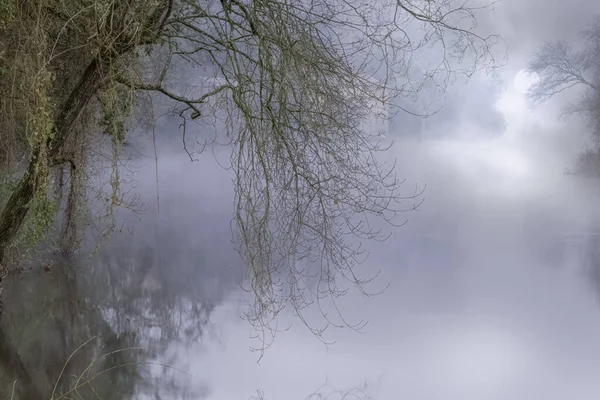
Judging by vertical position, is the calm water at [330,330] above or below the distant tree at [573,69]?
below

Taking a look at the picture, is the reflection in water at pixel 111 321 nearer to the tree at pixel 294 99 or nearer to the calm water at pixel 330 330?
the calm water at pixel 330 330

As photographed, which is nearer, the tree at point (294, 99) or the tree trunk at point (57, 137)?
the tree at point (294, 99)

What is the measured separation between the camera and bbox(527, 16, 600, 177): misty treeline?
13859 mm

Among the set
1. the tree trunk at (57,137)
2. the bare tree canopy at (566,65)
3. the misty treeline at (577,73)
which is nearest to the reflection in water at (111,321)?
the tree trunk at (57,137)

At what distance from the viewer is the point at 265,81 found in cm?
360

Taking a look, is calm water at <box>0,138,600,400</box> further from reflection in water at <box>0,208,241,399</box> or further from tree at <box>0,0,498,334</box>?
tree at <box>0,0,498,334</box>

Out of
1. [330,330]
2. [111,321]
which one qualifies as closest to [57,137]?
[111,321]

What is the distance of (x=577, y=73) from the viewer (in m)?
14.5

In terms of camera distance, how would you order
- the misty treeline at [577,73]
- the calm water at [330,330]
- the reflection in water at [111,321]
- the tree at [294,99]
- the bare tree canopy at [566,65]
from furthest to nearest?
1. the bare tree canopy at [566,65]
2. the misty treeline at [577,73]
3. the calm water at [330,330]
4. the reflection in water at [111,321]
5. the tree at [294,99]

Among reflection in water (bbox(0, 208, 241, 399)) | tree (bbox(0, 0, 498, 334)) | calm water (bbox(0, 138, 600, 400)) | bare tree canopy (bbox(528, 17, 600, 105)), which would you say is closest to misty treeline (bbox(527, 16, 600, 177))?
bare tree canopy (bbox(528, 17, 600, 105))

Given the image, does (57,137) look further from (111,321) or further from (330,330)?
(330,330)

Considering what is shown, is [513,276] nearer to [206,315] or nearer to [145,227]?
[206,315]

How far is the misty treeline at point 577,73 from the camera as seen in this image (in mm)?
13859

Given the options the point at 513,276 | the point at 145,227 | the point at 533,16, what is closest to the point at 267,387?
the point at 513,276
